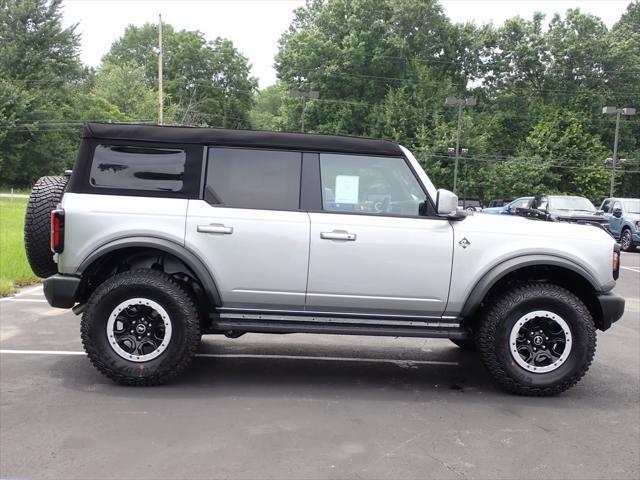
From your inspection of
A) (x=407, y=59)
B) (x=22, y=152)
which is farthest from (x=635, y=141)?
(x=22, y=152)

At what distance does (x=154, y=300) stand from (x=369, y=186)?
1.94m

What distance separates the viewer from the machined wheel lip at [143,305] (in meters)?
4.67

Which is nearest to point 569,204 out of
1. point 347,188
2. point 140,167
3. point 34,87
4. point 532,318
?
point 532,318

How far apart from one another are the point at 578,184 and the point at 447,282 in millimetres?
52321

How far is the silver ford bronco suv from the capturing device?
4.67 m

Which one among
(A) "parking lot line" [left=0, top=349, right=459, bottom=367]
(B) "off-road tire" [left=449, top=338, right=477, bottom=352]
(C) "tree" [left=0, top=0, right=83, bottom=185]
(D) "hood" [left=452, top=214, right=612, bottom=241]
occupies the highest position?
(C) "tree" [left=0, top=0, right=83, bottom=185]

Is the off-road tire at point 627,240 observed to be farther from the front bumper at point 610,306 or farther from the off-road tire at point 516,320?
the off-road tire at point 516,320

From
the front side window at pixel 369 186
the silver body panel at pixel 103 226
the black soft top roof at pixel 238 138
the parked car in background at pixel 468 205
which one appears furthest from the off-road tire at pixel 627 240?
the silver body panel at pixel 103 226

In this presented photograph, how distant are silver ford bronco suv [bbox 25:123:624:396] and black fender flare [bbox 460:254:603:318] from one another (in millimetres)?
11

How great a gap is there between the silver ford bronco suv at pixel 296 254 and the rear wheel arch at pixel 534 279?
0.06 ft

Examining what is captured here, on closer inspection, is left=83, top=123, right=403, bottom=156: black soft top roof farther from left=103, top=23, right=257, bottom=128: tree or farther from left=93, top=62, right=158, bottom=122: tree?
left=103, top=23, right=257, bottom=128: tree

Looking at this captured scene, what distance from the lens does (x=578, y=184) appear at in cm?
5212

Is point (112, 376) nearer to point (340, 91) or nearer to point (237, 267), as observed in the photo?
point (237, 267)

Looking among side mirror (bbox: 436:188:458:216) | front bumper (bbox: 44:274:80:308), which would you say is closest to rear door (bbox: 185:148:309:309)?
front bumper (bbox: 44:274:80:308)
